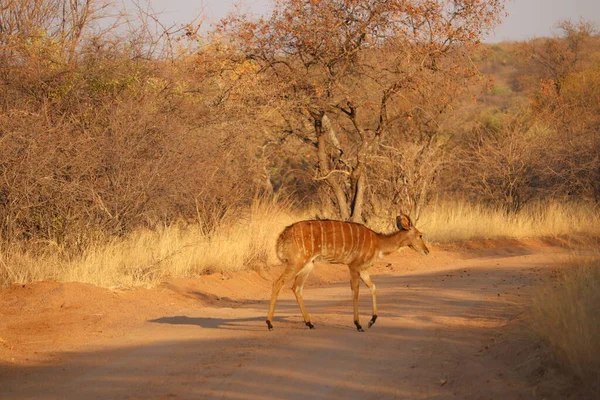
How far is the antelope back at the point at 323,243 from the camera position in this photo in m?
9.98

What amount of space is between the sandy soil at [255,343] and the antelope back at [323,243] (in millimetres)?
851

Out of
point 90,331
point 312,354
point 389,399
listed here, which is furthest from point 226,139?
point 389,399

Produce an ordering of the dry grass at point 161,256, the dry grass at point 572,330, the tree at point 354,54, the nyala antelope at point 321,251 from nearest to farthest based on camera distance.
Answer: the dry grass at point 572,330 → the nyala antelope at point 321,251 → the dry grass at point 161,256 → the tree at point 354,54

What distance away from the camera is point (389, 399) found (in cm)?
654

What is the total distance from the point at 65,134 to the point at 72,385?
798 cm

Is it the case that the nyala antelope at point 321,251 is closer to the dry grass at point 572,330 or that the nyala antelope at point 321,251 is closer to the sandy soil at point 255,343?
the sandy soil at point 255,343

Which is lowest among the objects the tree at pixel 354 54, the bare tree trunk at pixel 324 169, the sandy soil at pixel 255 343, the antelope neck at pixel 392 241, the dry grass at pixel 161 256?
the sandy soil at pixel 255 343

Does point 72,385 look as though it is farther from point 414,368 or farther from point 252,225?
point 252,225

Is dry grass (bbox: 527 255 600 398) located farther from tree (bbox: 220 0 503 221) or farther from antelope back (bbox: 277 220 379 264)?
tree (bbox: 220 0 503 221)

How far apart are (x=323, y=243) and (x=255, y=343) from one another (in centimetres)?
180

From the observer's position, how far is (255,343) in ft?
29.2

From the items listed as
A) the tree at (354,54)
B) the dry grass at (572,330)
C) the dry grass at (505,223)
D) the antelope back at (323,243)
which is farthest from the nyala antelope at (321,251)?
the dry grass at (505,223)

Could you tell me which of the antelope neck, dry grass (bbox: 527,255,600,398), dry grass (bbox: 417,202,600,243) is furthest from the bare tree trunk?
dry grass (bbox: 527,255,600,398)

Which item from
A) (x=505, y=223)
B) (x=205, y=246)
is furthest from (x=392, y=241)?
(x=505, y=223)
